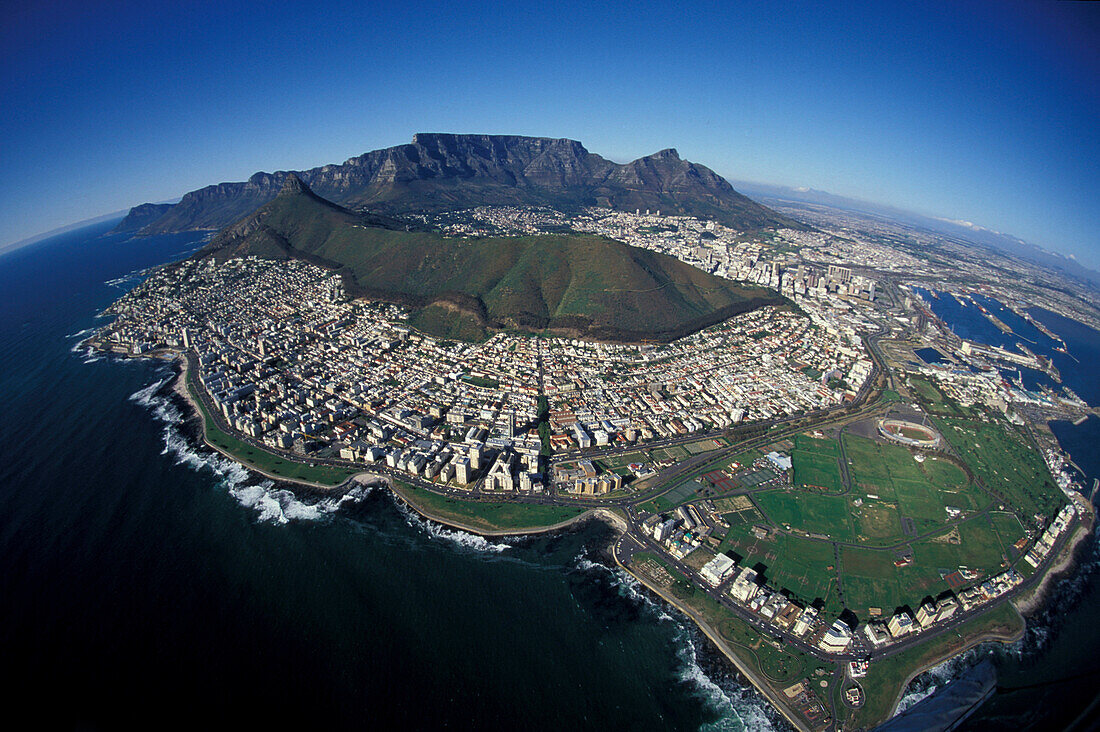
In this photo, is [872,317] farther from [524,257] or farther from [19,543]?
[19,543]

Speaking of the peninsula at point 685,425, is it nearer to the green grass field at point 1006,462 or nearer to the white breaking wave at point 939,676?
the green grass field at point 1006,462

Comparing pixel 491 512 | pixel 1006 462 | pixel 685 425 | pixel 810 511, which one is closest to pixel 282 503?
pixel 491 512

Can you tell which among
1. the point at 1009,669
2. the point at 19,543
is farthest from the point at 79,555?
the point at 1009,669

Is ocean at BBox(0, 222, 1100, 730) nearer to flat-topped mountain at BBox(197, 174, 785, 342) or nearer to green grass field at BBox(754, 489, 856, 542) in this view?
green grass field at BBox(754, 489, 856, 542)

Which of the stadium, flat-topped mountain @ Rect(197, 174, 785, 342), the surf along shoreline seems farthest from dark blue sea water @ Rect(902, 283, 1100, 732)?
flat-topped mountain @ Rect(197, 174, 785, 342)

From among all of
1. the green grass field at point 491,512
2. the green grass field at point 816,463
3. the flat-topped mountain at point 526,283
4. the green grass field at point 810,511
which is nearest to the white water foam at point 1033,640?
the green grass field at point 810,511

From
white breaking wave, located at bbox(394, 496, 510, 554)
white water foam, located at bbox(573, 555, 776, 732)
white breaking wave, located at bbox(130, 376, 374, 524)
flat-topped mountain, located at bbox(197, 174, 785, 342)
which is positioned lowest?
white water foam, located at bbox(573, 555, 776, 732)
